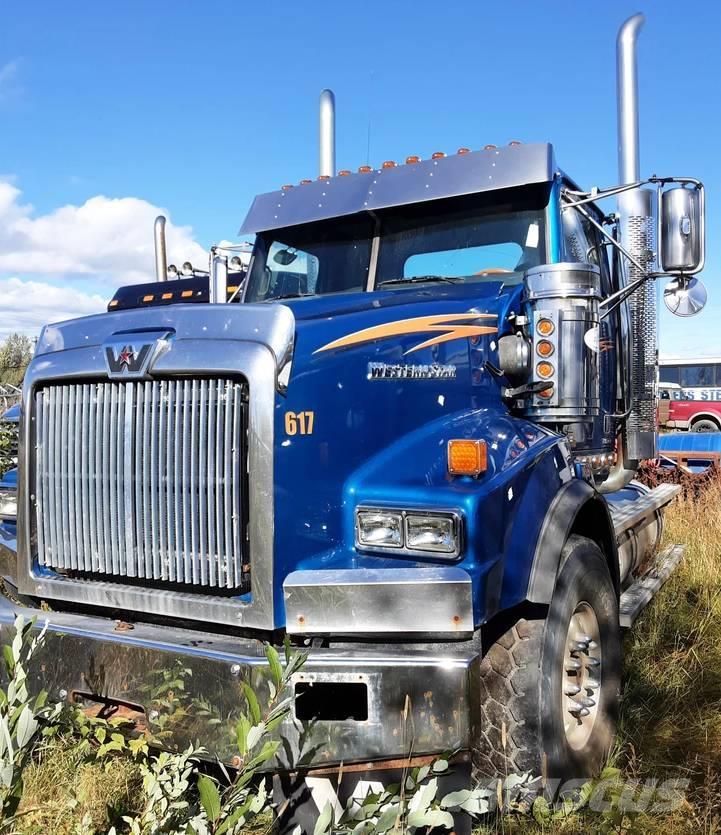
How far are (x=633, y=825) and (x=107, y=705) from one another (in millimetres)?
1871

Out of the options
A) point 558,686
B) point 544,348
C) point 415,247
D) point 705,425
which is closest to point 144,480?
point 558,686

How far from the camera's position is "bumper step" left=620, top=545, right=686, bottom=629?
13.2ft

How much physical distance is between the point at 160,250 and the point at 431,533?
18.4 ft

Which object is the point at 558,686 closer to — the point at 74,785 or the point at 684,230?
the point at 74,785

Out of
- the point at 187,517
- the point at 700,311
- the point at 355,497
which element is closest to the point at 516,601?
the point at 355,497

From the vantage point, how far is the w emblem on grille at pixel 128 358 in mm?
2711

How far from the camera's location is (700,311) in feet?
13.7

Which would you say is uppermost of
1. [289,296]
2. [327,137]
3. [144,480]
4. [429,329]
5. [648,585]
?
[327,137]

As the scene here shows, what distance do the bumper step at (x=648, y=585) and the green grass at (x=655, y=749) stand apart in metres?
0.21

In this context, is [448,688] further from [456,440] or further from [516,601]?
[456,440]

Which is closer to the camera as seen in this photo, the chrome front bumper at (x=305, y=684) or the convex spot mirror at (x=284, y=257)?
the chrome front bumper at (x=305, y=684)

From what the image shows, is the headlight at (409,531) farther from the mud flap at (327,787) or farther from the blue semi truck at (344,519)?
the mud flap at (327,787)

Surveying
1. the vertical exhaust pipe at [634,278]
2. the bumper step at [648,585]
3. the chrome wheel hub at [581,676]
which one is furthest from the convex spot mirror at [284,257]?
the bumper step at [648,585]

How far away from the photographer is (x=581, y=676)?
3176mm
